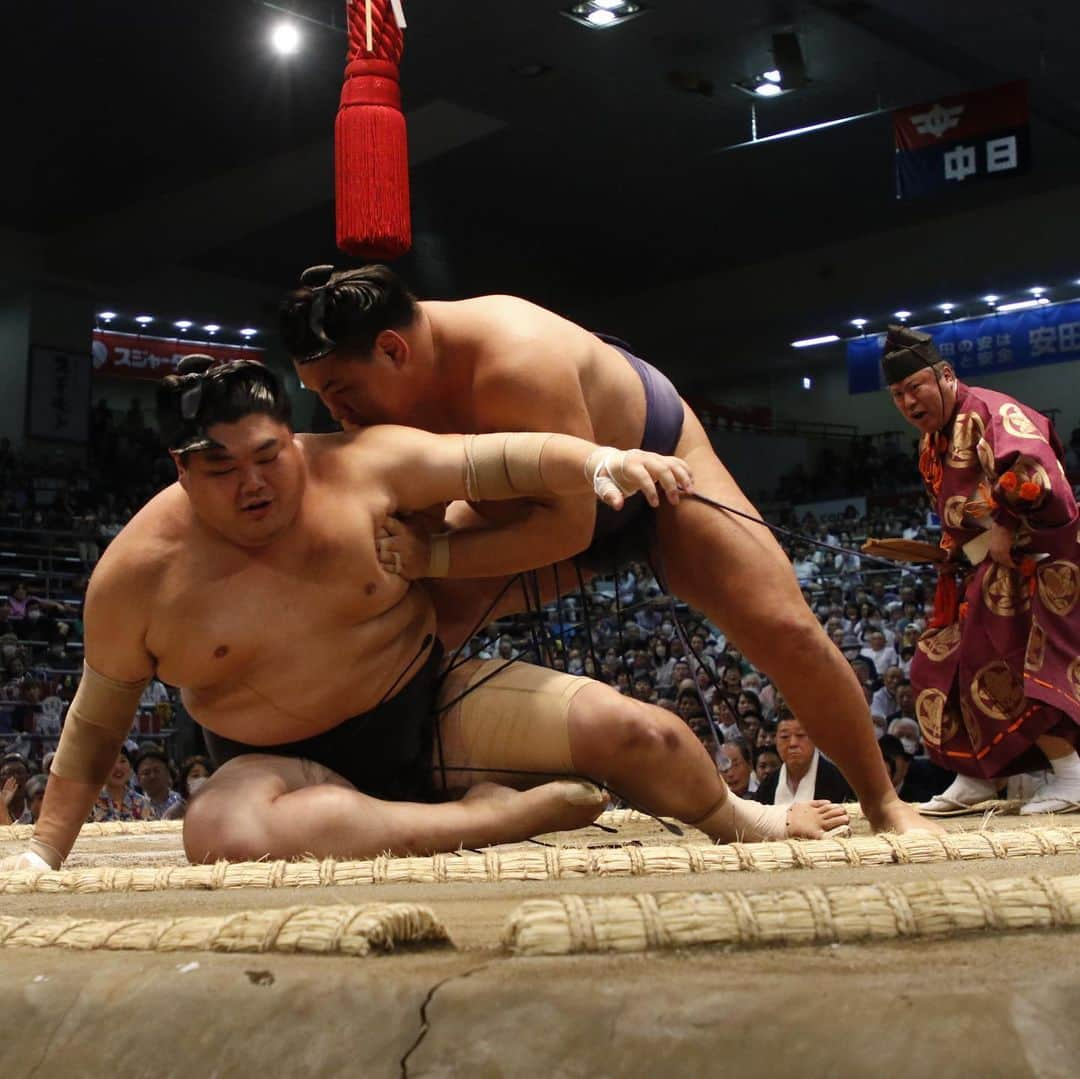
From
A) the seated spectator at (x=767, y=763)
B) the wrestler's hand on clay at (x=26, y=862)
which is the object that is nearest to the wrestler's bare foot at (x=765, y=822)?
the wrestler's hand on clay at (x=26, y=862)

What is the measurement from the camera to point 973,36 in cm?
723

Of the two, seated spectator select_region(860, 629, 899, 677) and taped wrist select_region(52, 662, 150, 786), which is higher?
taped wrist select_region(52, 662, 150, 786)

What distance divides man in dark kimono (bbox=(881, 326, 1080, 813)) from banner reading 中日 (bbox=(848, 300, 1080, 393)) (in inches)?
321

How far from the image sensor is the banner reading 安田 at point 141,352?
463 inches

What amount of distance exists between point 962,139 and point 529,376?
237 inches

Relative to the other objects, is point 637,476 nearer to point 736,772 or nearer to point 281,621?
point 281,621

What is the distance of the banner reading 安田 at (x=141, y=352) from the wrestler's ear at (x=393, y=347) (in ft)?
33.3

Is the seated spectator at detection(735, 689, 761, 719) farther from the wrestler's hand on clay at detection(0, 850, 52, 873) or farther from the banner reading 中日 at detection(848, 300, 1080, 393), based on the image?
the banner reading 中日 at detection(848, 300, 1080, 393)

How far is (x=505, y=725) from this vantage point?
1821mm

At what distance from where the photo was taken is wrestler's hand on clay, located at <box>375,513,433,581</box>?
1.69m

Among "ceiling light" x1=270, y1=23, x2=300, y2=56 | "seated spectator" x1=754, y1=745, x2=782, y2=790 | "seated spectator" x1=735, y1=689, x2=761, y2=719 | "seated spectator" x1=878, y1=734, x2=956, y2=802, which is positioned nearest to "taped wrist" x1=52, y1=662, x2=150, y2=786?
"seated spectator" x1=754, y1=745, x2=782, y2=790

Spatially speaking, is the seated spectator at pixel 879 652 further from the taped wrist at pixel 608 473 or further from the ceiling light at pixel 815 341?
the ceiling light at pixel 815 341

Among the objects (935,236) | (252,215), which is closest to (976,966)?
(252,215)

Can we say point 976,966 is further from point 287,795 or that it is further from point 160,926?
point 287,795
